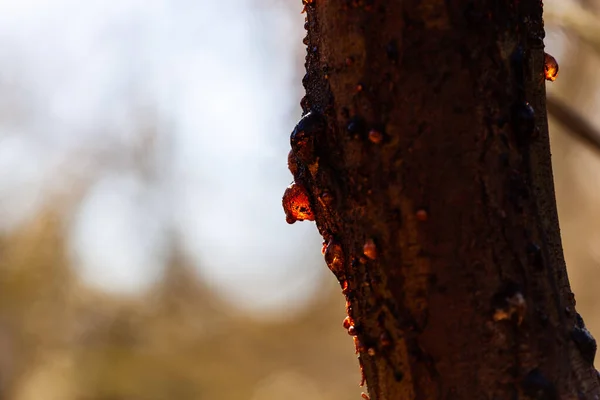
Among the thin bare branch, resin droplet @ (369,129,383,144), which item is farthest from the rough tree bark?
the thin bare branch

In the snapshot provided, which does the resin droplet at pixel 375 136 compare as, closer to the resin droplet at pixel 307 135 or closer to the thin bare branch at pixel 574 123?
the resin droplet at pixel 307 135

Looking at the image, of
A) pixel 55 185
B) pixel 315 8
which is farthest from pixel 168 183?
pixel 315 8

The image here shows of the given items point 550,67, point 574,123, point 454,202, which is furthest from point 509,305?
point 574,123

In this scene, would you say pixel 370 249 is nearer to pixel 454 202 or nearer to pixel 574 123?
pixel 454 202

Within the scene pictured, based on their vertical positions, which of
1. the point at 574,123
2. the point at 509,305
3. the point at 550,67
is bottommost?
the point at 509,305

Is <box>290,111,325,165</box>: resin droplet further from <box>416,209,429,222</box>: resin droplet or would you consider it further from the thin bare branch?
the thin bare branch
